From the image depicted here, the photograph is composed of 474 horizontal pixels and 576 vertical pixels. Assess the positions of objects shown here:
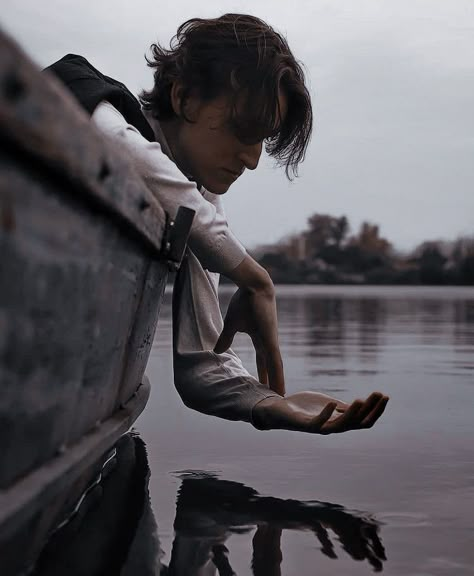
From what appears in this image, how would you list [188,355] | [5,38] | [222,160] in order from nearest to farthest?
[5,38], [222,160], [188,355]

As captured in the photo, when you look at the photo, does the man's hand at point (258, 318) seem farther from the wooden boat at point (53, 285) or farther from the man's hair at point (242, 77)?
the wooden boat at point (53, 285)

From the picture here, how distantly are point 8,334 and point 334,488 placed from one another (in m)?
1.66

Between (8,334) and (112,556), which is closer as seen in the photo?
(8,334)

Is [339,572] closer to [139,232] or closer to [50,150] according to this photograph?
[139,232]

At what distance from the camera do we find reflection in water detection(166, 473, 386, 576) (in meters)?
1.91

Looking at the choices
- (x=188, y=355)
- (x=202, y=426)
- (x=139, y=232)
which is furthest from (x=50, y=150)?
(x=202, y=426)

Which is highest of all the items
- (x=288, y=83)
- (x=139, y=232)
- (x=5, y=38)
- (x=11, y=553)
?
(x=288, y=83)

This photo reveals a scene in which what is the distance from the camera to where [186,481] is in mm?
2676

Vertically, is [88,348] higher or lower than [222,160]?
lower

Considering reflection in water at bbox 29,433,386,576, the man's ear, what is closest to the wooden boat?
reflection in water at bbox 29,433,386,576

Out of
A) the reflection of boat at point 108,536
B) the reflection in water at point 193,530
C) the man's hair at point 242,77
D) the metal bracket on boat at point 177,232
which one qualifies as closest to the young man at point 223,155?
the man's hair at point 242,77

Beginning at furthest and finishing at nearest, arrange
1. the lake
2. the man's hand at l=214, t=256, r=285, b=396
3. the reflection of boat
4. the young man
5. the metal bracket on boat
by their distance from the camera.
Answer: the man's hand at l=214, t=256, r=285, b=396 < the young man < the metal bracket on boat < the lake < the reflection of boat

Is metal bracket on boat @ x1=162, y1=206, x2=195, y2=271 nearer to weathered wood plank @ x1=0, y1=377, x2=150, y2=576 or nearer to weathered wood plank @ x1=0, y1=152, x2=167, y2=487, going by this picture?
weathered wood plank @ x1=0, y1=152, x2=167, y2=487

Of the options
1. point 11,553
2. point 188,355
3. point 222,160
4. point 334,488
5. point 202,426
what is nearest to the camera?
point 11,553
